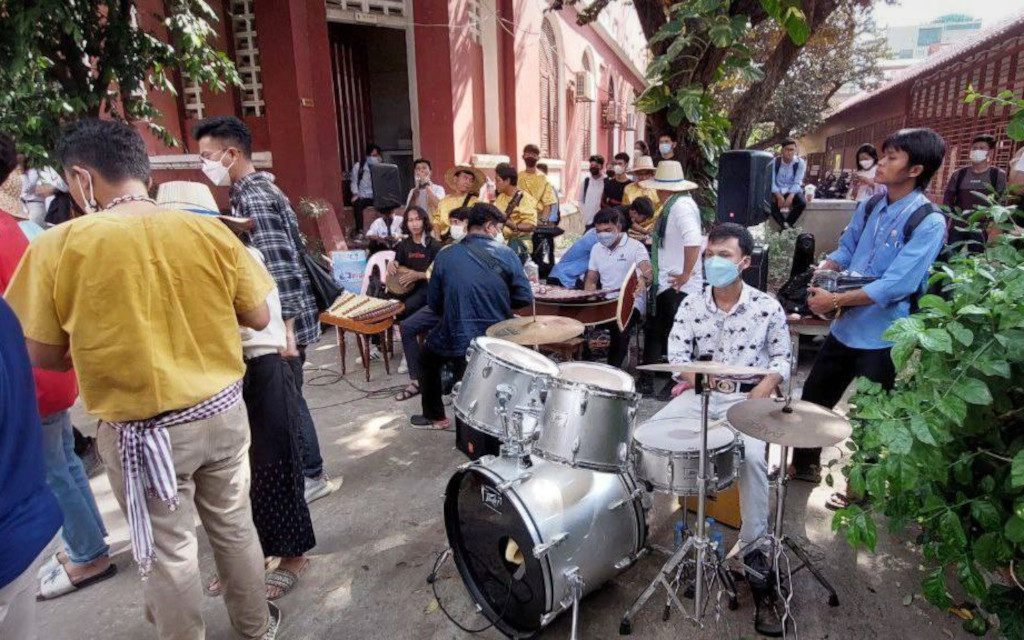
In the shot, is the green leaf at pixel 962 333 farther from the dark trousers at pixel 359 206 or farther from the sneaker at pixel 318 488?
the dark trousers at pixel 359 206

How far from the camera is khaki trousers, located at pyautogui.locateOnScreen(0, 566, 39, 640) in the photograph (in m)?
1.53

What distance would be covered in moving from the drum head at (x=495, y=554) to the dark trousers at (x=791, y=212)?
908 cm

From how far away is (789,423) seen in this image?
2355 millimetres

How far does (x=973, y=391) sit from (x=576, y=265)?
446 centimetres

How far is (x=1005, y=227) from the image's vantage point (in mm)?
2254

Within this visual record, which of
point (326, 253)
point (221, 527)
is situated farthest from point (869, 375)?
point (326, 253)

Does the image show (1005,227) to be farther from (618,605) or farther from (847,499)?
(618,605)

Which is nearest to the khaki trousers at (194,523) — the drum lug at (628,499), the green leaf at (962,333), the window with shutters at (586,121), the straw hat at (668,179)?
the drum lug at (628,499)

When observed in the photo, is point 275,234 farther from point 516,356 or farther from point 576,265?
point 576,265

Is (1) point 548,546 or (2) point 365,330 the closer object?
(1) point 548,546

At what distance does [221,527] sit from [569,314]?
3.41 metres

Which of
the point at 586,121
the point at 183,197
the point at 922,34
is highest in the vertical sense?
the point at 922,34

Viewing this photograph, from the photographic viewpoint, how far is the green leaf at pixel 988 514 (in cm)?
192

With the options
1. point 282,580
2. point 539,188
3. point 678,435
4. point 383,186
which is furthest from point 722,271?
point 383,186
